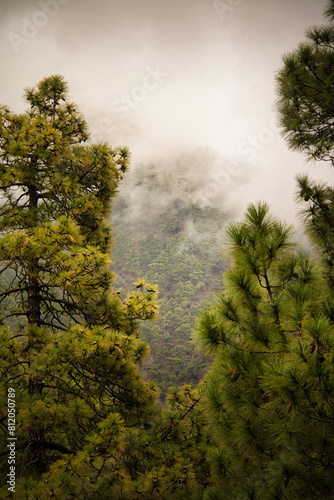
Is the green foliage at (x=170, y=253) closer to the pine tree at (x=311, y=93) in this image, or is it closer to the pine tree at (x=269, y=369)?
the pine tree at (x=311, y=93)

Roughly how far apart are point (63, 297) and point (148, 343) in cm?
120

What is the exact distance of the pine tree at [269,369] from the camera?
4.42ft

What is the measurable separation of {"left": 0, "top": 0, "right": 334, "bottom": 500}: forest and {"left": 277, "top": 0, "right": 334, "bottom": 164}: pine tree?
0.02 meters

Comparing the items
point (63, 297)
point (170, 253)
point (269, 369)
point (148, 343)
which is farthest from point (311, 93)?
point (170, 253)

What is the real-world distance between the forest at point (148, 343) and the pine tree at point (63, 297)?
2 cm

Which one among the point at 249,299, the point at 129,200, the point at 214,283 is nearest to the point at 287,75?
the point at 249,299

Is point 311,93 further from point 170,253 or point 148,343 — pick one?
point 170,253

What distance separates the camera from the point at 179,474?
279 cm

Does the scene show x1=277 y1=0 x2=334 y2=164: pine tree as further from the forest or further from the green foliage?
the green foliage

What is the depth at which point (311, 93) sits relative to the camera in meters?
3.14

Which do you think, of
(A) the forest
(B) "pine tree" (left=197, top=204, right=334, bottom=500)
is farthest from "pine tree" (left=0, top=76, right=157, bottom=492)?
(B) "pine tree" (left=197, top=204, right=334, bottom=500)

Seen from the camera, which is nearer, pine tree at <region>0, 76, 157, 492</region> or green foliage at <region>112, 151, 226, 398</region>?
pine tree at <region>0, 76, 157, 492</region>

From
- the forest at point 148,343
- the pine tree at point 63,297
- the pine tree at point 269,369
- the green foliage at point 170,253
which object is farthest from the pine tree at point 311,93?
the green foliage at point 170,253

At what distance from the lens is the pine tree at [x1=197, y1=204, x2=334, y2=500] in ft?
4.42
